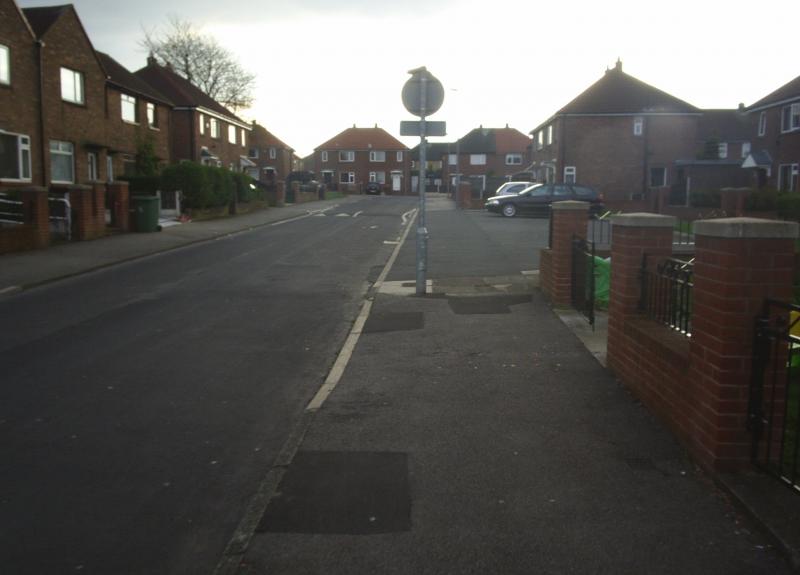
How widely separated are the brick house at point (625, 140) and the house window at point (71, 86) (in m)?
28.9

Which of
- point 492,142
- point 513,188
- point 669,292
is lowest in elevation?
point 669,292

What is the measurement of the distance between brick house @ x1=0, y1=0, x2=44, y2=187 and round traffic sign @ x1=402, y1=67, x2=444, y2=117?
1791cm

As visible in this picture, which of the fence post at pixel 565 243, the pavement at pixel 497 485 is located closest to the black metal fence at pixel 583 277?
the fence post at pixel 565 243

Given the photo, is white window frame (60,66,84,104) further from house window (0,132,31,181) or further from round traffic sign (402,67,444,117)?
round traffic sign (402,67,444,117)

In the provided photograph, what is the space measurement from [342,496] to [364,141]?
104 m

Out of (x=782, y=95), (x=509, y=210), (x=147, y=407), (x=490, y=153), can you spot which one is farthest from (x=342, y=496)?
(x=490, y=153)

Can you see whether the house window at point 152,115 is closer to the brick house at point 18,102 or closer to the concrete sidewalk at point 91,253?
the concrete sidewalk at point 91,253

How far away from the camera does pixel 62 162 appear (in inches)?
1179

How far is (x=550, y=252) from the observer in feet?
39.4

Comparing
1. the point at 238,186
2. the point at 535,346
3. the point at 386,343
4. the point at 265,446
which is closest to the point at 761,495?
the point at 265,446

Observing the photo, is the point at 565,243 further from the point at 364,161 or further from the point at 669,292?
the point at 364,161

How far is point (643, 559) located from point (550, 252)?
8.42 m

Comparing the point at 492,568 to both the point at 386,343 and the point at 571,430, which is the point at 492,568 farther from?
the point at 386,343

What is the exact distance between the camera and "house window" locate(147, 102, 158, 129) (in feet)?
128
